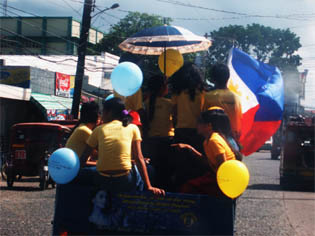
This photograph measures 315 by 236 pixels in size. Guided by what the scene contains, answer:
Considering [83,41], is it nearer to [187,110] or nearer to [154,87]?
[154,87]

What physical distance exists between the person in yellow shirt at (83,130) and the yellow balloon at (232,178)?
1.45m

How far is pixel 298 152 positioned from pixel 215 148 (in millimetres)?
13638

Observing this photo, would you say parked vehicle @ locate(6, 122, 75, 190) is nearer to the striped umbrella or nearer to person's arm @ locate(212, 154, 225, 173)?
the striped umbrella

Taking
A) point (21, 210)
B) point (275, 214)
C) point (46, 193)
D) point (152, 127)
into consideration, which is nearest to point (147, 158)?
point (152, 127)

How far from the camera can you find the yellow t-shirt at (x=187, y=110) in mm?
4973

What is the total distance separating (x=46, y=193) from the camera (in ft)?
45.1

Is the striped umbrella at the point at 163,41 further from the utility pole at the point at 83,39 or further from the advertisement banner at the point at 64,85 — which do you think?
the advertisement banner at the point at 64,85

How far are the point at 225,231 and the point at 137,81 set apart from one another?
6.00 feet

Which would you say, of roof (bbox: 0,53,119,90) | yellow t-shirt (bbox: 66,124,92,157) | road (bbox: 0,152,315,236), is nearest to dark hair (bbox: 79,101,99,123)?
yellow t-shirt (bbox: 66,124,92,157)

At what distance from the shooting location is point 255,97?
6.19 m

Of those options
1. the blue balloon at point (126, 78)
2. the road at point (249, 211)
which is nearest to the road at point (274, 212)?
the road at point (249, 211)

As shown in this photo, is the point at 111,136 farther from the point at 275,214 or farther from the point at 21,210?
the point at 275,214

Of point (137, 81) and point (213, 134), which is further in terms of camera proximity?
point (137, 81)

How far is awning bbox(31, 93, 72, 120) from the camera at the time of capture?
26328mm
